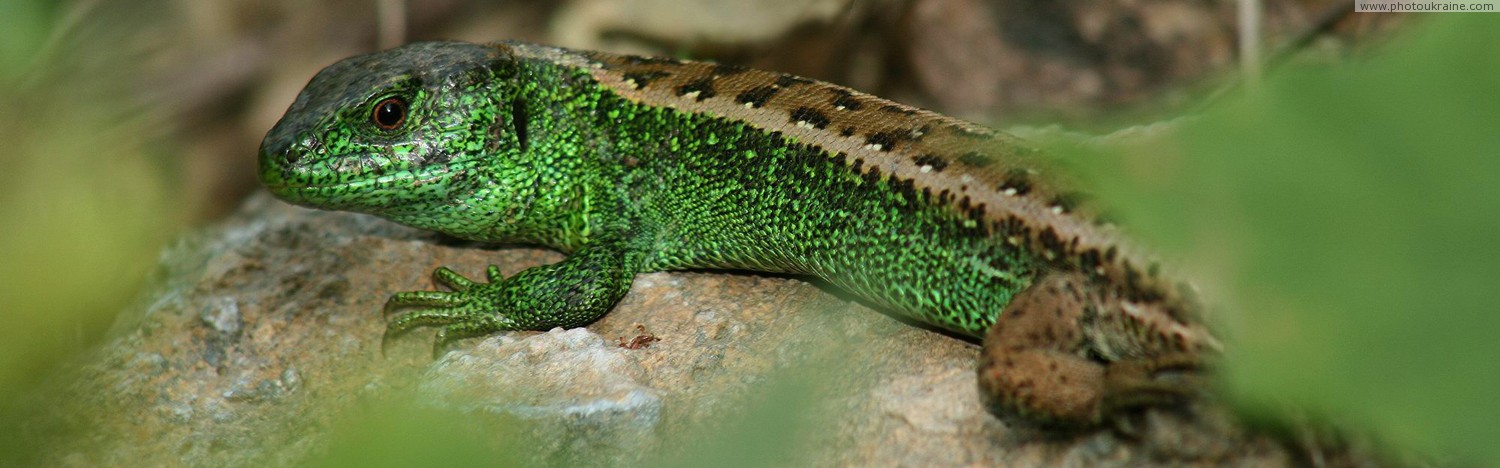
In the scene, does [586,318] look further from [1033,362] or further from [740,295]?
[1033,362]

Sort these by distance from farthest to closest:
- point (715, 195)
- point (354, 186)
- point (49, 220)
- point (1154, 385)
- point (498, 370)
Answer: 1. point (715, 195)
2. point (354, 186)
3. point (498, 370)
4. point (1154, 385)
5. point (49, 220)

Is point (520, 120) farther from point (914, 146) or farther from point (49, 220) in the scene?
point (49, 220)

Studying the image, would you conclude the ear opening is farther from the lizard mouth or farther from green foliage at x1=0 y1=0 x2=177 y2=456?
green foliage at x1=0 y1=0 x2=177 y2=456

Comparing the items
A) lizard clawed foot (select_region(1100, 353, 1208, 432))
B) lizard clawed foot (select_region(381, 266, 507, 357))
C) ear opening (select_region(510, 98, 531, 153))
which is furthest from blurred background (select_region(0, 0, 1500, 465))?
ear opening (select_region(510, 98, 531, 153))

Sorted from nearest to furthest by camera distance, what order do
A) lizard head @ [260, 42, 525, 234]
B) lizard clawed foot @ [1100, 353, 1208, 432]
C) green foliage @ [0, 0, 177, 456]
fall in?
green foliage @ [0, 0, 177, 456] → lizard clawed foot @ [1100, 353, 1208, 432] → lizard head @ [260, 42, 525, 234]

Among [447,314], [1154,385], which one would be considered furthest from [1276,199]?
[447,314]

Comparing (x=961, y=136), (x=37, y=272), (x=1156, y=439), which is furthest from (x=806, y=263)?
(x=37, y=272)

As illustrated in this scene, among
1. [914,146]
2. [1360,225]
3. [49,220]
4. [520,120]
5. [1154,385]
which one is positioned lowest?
[49,220]
